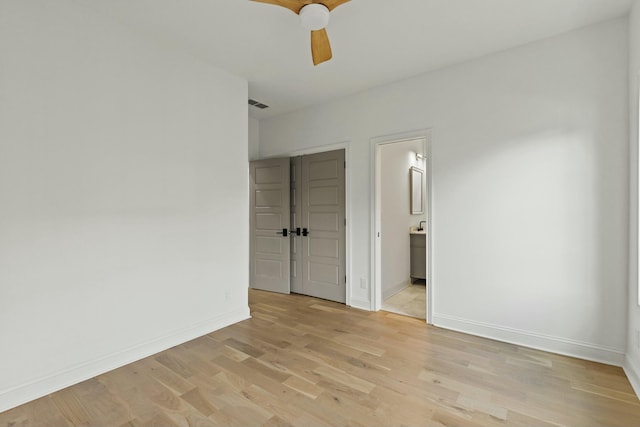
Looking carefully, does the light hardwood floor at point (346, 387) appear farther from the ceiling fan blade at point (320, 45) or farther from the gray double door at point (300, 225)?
the ceiling fan blade at point (320, 45)

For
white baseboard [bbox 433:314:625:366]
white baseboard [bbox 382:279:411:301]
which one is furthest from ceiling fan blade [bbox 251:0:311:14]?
white baseboard [bbox 382:279:411:301]

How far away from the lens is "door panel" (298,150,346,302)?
163 inches

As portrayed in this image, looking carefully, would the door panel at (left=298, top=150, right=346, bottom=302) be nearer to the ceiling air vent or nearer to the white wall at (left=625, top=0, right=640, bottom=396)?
the ceiling air vent

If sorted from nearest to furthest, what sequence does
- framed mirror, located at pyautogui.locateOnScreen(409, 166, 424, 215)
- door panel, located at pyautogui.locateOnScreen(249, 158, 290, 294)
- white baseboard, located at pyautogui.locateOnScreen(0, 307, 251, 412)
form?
white baseboard, located at pyautogui.locateOnScreen(0, 307, 251, 412) < door panel, located at pyautogui.locateOnScreen(249, 158, 290, 294) < framed mirror, located at pyautogui.locateOnScreen(409, 166, 424, 215)

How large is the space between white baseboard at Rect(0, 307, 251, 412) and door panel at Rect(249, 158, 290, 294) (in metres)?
1.35

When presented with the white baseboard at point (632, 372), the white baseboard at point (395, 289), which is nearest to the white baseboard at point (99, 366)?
the white baseboard at point (395, 289)

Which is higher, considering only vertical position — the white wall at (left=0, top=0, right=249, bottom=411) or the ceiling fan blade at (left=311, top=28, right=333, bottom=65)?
the ceiling fan blade at (left=311, top=28, right=333, bottom=65)

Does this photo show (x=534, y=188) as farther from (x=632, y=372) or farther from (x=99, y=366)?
(x=99, y=366)

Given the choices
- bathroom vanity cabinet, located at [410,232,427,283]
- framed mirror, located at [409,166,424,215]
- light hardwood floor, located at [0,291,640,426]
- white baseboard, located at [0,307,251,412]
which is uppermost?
framed mirror, located at [409,166,424,215]

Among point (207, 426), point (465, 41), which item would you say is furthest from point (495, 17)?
point (207, 426)

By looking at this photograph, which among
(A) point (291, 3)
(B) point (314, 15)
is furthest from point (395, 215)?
(A) point (291, 3)

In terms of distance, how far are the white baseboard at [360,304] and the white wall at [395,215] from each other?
54cm

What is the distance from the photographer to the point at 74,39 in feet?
7.50

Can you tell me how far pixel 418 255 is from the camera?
5.11 meters
